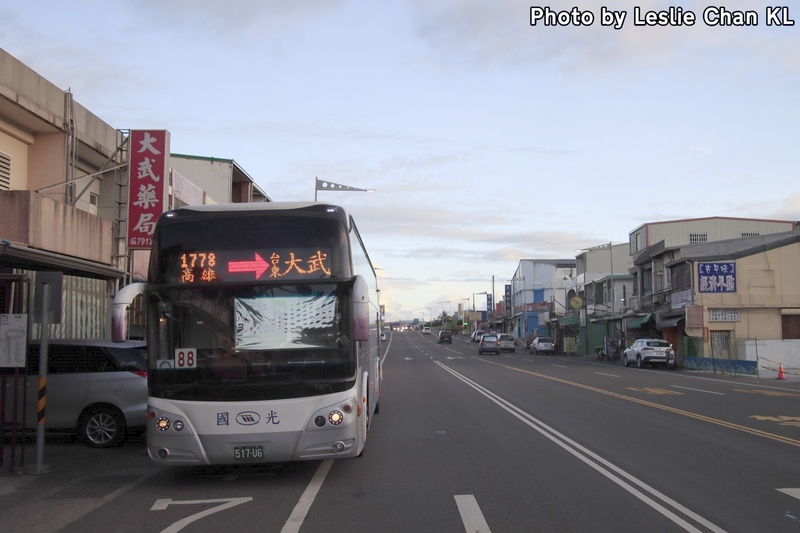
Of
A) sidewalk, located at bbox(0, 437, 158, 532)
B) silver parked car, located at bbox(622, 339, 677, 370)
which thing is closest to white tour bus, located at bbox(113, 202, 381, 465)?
sidewalk, located at bbox(0, 437, 158, 532)

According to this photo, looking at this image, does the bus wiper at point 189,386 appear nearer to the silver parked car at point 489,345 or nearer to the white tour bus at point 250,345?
the white tour bus at point 250,345

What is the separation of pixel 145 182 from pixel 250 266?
33.9ft

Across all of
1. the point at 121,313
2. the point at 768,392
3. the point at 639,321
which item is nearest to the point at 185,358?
the point at 121,313

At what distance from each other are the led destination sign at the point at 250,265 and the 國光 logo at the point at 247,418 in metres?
1.58

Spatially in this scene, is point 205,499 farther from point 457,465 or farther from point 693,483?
point 693,483

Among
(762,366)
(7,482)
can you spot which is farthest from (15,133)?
(762,366)

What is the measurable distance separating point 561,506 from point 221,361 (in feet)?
13.7

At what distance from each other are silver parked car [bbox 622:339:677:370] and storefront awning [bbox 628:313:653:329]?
30.8ft

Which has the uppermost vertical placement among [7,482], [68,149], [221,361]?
[68,149]

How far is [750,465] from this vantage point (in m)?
9.90

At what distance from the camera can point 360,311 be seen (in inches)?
337

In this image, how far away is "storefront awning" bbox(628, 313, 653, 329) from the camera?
50.5 metres

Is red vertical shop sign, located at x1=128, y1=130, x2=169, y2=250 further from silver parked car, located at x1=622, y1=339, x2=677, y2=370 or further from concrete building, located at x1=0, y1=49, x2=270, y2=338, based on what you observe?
silver parked car, located at x1=622, y1=339, x2=677, y2=370

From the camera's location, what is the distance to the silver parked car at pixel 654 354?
39.3 metres
